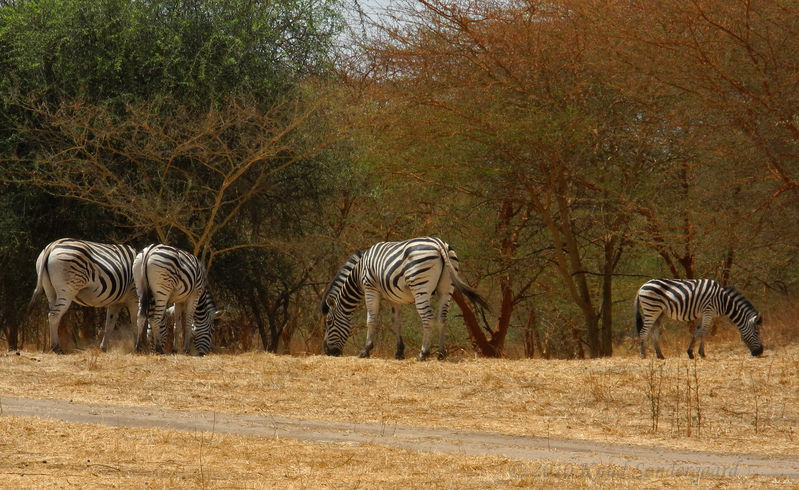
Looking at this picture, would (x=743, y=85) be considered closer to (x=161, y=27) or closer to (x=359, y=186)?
(x=359, y=186)

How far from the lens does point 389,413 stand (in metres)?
10.6

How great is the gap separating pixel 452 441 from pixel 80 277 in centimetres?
851

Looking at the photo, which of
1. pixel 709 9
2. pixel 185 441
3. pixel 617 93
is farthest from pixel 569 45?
pixel 185 441

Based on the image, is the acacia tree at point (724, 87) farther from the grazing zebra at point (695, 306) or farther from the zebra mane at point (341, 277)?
the zebra mane at point (341, 277)

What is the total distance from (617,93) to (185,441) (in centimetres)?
1284

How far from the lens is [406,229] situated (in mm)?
22438

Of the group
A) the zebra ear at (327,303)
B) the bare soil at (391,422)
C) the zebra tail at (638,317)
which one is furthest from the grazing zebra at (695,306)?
the zebra ear at (327,303)

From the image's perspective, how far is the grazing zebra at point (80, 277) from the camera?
591 inches

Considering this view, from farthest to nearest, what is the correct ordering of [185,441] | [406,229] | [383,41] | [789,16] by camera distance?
[406,229] → [383,41] → [789,16] → [185,441]

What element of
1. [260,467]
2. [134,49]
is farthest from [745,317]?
[134,49]

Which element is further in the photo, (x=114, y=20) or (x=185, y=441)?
(x=114, y=20)

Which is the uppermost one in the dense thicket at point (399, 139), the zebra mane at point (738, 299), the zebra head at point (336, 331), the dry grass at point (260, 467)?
the dense thicket at point (399, 139)

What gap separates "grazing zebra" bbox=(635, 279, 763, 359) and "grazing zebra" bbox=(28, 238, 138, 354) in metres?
8.67

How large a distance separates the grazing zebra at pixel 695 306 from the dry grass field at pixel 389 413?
2.90 ft
